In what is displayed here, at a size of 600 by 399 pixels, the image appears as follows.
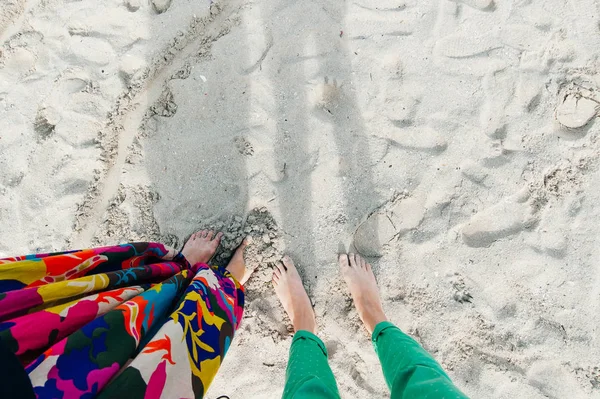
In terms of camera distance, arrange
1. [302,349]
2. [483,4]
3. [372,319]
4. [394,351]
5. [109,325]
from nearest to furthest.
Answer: [109,325] < [394,351] < [302,349] < [372,319] < [483,4]

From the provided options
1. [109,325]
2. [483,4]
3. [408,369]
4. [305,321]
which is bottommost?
[408,369]

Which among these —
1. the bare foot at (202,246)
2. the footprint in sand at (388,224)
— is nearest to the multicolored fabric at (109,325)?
the bare foot at (202,246)

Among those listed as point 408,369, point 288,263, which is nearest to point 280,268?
point 288,263

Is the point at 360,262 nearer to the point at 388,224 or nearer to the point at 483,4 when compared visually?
the point at 388,224

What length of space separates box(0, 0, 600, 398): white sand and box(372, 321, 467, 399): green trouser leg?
0.32 meters

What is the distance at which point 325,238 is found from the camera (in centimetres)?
190

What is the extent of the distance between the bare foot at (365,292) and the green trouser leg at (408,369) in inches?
4.6

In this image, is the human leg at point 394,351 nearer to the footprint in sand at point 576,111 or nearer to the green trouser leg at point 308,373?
the green trouser leg at point 308,373

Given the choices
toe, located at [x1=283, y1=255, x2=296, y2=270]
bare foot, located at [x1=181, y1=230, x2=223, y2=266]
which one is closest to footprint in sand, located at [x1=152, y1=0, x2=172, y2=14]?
bare foot, located at [x1=181, y1=230, x2=223, y2=266]

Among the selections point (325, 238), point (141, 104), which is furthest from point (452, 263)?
point (141, 104)

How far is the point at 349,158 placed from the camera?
192 cm

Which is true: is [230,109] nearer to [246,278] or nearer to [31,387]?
[246,278]

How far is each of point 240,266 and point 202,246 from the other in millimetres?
211

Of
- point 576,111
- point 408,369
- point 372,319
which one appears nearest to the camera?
point 408,369
